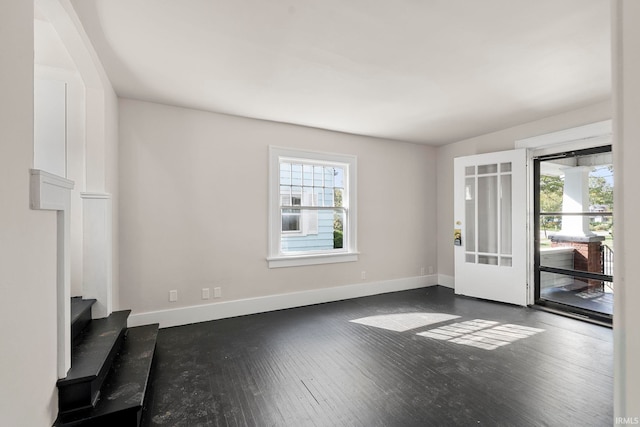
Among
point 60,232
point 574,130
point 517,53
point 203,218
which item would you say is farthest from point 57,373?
point 574,130

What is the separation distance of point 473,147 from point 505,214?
1224mm

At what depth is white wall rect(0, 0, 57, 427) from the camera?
3.96ft

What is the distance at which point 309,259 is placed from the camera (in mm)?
4383

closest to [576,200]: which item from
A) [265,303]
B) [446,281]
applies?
[446,281]

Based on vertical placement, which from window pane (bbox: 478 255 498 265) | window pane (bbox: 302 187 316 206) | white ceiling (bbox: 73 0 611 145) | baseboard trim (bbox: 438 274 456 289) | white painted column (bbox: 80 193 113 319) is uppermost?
white ceiling (bbox: 73 0 611 145)

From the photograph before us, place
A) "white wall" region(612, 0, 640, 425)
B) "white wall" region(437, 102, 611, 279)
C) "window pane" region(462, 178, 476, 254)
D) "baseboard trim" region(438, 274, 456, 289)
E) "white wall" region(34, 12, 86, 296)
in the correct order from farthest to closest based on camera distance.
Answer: "baseboard trim" region(438, 274, 456, 289) < "window pane" region(462, 178, 476, 254) < "white wall" region(437, 102, 611, 279) < "white wall" region(34, 12, 86, 296) < "white wall" region(612, 0, 640, 425)

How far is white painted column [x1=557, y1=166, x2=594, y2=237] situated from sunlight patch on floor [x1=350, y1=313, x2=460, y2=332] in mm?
1997

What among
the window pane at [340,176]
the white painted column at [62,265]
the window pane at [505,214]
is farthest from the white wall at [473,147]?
the white painted column at [62,265]

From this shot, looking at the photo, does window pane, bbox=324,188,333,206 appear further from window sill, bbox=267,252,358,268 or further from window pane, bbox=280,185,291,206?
window sill, bbox=267,252,358,268

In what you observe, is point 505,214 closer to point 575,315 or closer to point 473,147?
point 473,147

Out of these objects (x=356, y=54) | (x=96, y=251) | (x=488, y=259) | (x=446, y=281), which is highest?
(x=356, y=54)

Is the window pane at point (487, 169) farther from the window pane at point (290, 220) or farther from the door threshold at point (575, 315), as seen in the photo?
the window pane at point (290, 220)

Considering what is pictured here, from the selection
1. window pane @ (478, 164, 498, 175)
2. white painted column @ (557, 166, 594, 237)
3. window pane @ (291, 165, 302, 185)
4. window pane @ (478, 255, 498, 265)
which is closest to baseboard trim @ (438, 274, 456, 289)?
window pane @ (478, 255, 498, 265)

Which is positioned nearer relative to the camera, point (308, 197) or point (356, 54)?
point (356, 54)
